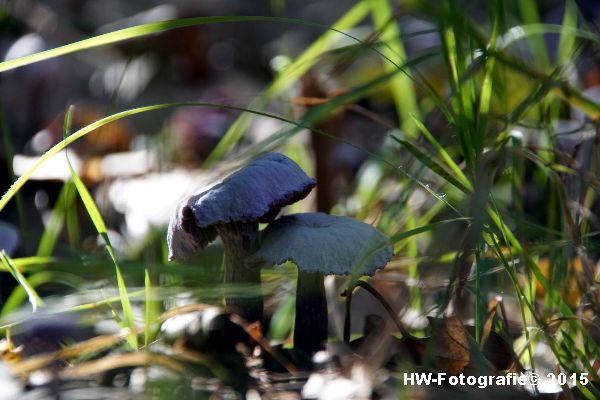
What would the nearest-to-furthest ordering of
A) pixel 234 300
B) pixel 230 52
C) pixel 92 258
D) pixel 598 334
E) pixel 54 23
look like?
pixel 234 300 → pixel 598 334 → pixel 92 258 → pixel 54 23 → pixel 230 52

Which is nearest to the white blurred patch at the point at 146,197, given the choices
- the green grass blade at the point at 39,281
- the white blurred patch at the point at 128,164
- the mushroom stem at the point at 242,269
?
the white blurred patch at the point at 128,164

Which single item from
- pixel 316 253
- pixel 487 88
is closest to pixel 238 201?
pixel 316 253

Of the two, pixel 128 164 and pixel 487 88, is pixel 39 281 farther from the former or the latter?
pixel 128 164

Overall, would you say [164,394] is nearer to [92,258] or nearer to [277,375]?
[277,375]

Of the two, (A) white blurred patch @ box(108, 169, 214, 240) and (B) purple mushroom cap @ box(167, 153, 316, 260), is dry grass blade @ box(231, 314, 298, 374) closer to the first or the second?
(B) purple mushroom cap @ box(167, 153, 316, 260)

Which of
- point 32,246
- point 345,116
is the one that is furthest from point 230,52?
point 32,246

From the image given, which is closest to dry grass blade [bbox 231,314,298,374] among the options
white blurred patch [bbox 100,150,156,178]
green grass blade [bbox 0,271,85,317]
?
green grass blade [bbox 0,271,85,317]
